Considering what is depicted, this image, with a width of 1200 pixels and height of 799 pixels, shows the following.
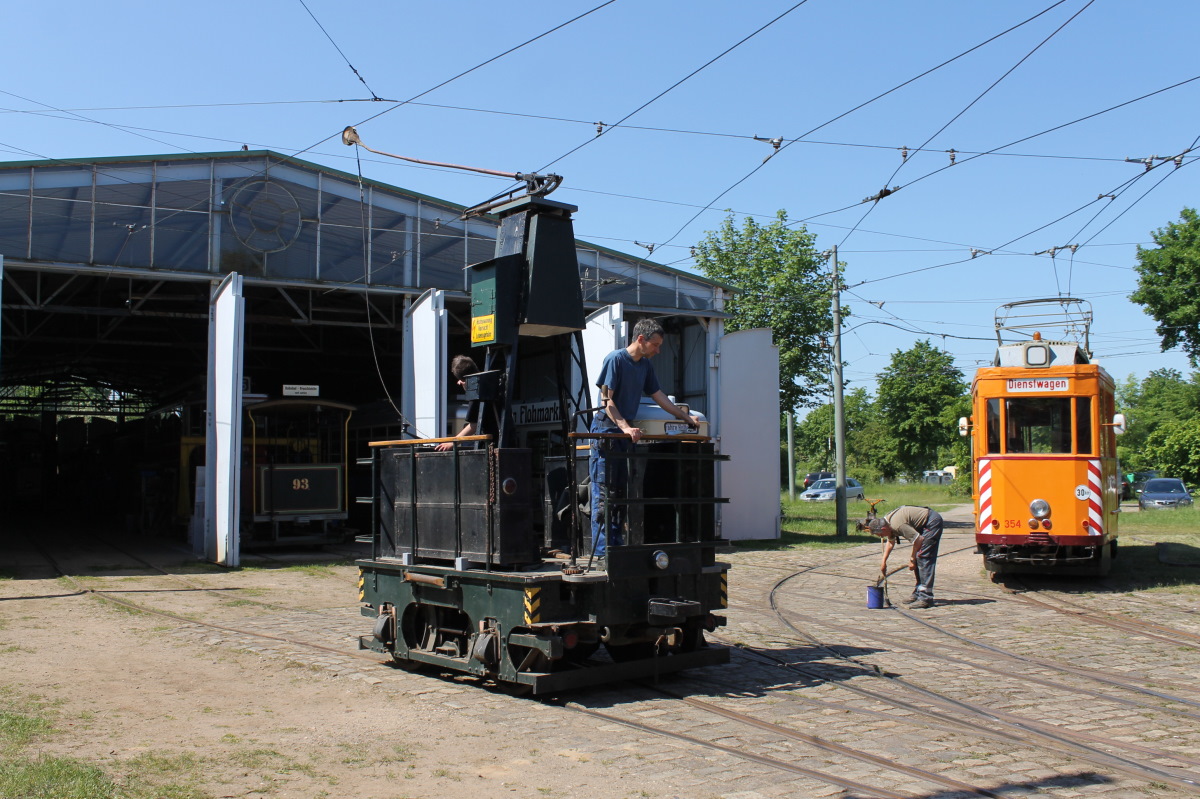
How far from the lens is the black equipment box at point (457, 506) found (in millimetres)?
7488

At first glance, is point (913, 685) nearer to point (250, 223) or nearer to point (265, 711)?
point (265, 711)

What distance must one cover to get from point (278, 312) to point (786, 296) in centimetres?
1516

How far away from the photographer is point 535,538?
770cm

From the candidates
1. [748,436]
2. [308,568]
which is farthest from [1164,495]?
[308,568]

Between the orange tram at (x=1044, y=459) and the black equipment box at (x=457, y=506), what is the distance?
893 cm

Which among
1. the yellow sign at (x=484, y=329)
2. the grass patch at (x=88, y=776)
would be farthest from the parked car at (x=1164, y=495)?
the grass patch at (x=88, y=776)

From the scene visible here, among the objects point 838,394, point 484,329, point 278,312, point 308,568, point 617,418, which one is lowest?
point 308,568

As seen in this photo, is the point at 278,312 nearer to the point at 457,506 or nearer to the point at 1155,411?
the point at 457,506

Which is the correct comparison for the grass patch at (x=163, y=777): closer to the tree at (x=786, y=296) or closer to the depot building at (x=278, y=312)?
the depot building at (x=278, y=312)

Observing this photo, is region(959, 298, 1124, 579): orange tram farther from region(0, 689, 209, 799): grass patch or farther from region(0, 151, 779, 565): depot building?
region(0, 689, 209, 799): grass patch

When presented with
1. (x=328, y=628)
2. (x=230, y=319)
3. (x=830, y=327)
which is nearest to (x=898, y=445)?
(x=830, y=327)

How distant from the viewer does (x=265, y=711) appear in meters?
7.12

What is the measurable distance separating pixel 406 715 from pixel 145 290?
1894 cm

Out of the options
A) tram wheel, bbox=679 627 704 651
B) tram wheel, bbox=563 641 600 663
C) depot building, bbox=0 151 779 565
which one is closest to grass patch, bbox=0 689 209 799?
tram wheel, bbox=563 641 600 663
